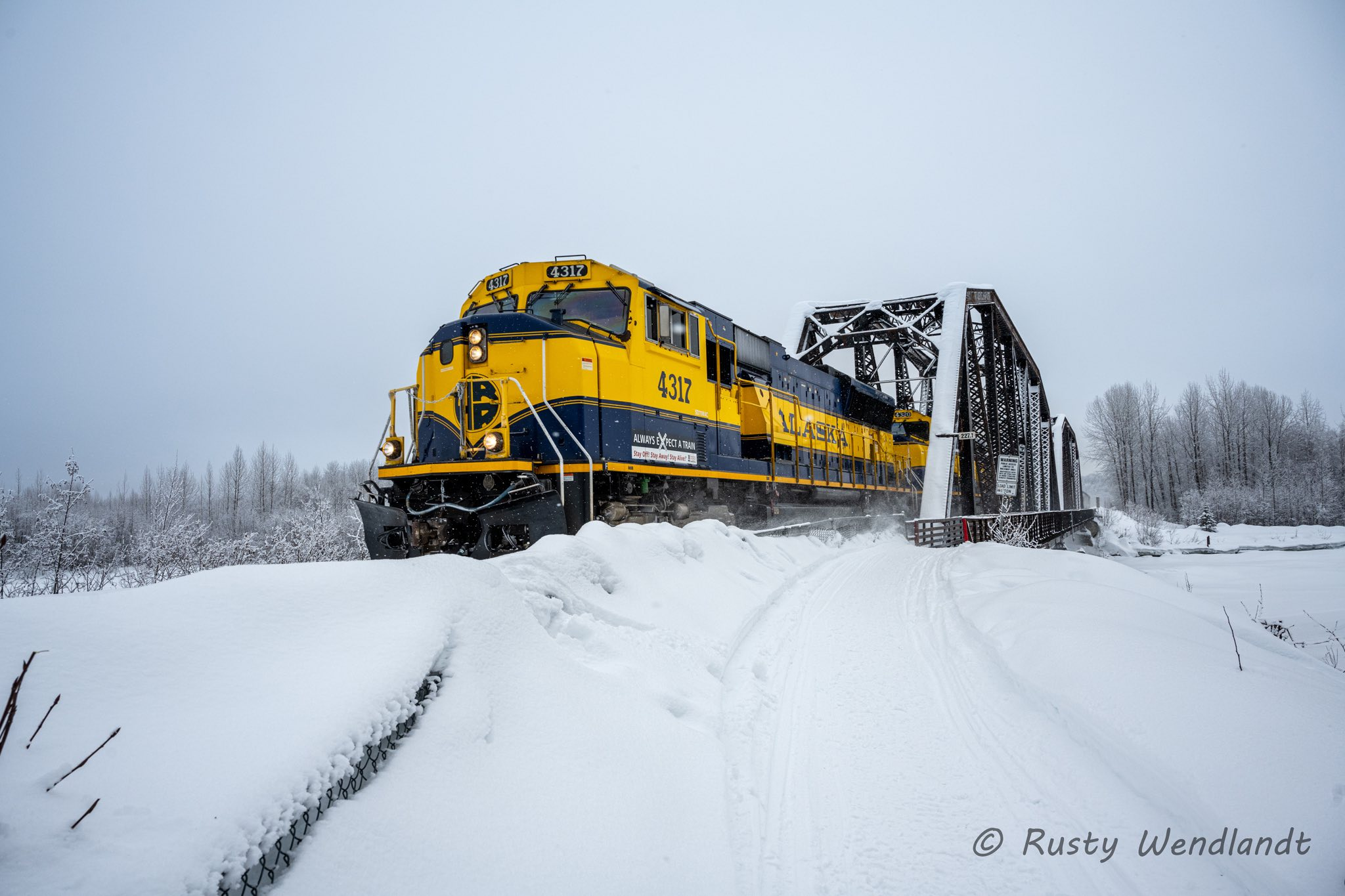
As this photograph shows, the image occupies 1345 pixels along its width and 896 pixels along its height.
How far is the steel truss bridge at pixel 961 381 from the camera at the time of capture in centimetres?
1638

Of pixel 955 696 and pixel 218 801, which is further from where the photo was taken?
pixel 955 696

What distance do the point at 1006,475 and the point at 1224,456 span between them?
45911 millimetres

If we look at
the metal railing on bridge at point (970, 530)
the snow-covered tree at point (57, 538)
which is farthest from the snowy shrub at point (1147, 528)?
the snow-covered tree at point (57, 538)

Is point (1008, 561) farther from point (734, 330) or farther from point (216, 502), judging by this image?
point (216, 502)

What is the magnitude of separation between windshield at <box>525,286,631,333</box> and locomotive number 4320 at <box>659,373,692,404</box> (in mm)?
1138

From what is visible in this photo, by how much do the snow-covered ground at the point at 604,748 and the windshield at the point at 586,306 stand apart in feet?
16.2

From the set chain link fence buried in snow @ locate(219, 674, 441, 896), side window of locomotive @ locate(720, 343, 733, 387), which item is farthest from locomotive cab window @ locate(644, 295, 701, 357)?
chain link fence buried in snow @ locate(219, 674, 441, 896)

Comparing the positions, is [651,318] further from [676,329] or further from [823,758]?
[823,758]

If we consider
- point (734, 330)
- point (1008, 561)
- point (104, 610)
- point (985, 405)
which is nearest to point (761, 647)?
point (104, 610)

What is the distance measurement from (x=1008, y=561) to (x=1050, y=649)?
17.2 ft

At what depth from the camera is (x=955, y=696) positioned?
3822mm

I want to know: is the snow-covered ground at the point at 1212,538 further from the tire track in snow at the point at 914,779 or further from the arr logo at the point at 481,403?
the arr logo at the point at 481,403

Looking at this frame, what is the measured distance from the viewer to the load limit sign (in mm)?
16672

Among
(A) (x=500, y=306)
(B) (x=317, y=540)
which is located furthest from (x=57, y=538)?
(A) (x=500, y=306)
